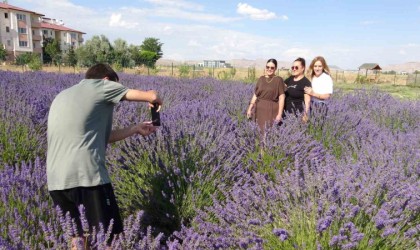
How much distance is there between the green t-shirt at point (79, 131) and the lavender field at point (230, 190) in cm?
24

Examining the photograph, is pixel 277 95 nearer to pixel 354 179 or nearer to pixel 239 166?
pixel 239 166

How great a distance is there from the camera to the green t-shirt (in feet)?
5.34

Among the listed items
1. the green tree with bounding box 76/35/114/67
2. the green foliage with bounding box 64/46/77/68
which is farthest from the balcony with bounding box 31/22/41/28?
the green foliage with bounding box 64/46/77/68

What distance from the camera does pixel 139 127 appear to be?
200 centimetres

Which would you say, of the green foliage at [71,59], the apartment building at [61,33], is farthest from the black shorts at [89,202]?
the apartment building at [61,33]

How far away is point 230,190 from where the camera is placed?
7.22 ft

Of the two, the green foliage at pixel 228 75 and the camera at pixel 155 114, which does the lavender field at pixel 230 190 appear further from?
the green foliage at pixel 228 75

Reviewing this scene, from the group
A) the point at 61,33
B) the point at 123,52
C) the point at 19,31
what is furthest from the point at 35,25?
the point at 123,52

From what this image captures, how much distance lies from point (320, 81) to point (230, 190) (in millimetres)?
2480

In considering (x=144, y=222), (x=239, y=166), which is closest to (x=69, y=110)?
(x=144, y=222)

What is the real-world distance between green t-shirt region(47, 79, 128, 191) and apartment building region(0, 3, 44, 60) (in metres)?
51.7

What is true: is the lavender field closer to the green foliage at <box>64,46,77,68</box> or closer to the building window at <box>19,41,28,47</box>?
the green foliage at <box>64,46,77,68</box>

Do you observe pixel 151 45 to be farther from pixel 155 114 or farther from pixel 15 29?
pixel 155 114

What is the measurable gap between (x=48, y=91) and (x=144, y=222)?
12.5ft
